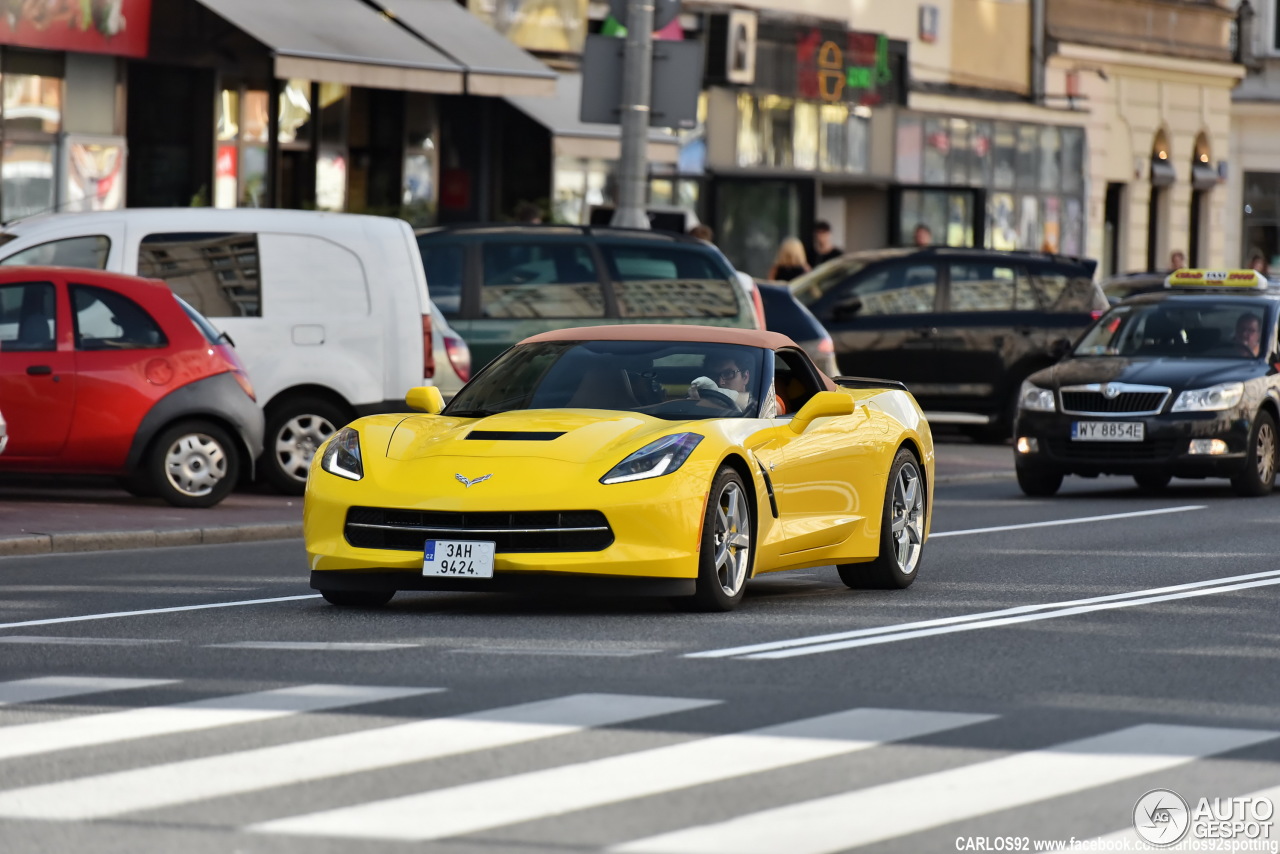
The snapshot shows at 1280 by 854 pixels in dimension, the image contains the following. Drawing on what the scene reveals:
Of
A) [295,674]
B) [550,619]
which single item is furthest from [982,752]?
[550,619]

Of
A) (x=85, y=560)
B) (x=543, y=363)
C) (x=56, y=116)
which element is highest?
(x=56, y=116)

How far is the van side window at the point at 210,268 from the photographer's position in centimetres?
1719

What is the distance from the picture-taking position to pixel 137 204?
27328 mm

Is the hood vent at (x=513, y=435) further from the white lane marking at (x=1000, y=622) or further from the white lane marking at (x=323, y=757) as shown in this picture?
the white lane marking at (x=323, y=757)

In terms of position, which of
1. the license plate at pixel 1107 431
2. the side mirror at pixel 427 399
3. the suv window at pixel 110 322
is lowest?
the license plate at pixel 1107 431

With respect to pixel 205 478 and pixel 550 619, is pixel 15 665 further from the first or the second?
pixel 205 478

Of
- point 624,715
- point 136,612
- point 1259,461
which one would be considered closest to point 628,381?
point 136,612

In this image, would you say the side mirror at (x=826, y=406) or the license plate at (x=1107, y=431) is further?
the license plate at (x=1107, y=431)

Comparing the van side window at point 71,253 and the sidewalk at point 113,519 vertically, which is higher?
the van side window at point 71,253

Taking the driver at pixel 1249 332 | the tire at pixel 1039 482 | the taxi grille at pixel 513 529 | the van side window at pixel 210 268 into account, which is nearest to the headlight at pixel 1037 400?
the tire at pixel 1039 482

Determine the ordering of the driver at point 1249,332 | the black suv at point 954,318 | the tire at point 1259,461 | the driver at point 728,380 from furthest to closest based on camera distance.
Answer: the black suv at point 954,318 → the driver at point 1249,332 → the tire at point 1259,461 → the driver at point 728,380

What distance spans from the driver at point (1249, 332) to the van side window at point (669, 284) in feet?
12.8

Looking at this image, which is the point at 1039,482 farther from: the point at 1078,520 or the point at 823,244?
the point at 823,244

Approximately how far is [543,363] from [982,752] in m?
4.92
